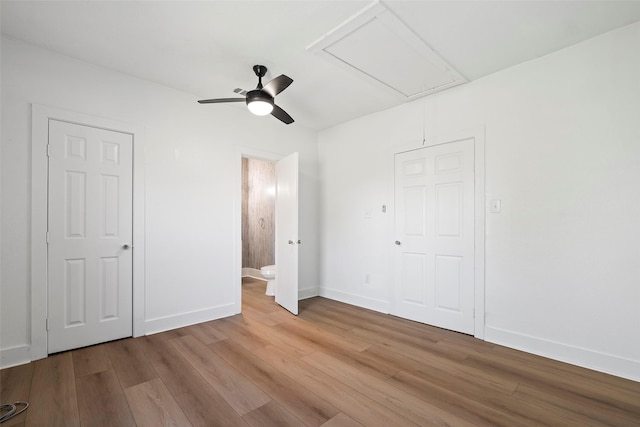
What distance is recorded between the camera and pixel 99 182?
9.12 feet

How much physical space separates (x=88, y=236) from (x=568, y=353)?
175 inches

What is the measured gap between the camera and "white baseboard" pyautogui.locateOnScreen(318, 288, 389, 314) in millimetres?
3826

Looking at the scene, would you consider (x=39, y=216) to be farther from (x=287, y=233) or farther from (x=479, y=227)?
(x=479, y=227)

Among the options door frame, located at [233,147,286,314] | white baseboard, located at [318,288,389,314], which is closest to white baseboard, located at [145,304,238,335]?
door frame, located at [233,147,286,314]

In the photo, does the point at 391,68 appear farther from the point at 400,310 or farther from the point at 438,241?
the point at 400,310

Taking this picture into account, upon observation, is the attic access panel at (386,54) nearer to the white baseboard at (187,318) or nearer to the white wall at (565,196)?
the white wall at (565,196)

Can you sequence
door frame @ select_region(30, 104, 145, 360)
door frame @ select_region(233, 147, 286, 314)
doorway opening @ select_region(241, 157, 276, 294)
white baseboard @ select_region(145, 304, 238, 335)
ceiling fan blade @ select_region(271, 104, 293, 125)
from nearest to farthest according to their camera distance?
door frame @ select_region(30, 104, 145, 360) < ceiling fan blade @ select_region(271, 104, 293, 125) < white baseboard @ select_region(145, 304, 238, 335) < door frame @ select_region(233, 147, 286, 314) < doorway opening @ select_region(241, 157, 276, 294)

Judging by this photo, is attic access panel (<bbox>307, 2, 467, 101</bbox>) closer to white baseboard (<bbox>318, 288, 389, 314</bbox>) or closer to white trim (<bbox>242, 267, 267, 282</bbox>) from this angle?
white baseboard (<bbox>318, 288, 389, 314</bbox>)

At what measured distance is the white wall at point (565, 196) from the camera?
7.25ft

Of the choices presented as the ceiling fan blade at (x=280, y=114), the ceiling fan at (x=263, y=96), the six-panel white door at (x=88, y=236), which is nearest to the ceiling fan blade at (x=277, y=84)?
the ceiling fan at (x=263, y=96)

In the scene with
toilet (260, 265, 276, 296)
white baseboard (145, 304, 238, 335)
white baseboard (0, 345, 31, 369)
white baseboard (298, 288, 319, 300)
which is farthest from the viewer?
toilet (260, 265, 276, 296)

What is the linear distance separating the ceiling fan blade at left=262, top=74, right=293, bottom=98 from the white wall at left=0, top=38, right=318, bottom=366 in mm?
1312

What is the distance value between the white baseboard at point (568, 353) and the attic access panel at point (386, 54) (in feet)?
8.61

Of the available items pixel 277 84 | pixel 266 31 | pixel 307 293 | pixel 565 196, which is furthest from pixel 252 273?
pixel 565 196
